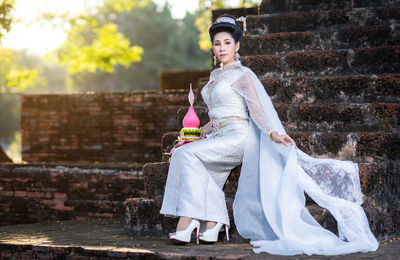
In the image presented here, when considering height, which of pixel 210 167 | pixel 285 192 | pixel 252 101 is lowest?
pixel 285 192

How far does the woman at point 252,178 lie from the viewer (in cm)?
461

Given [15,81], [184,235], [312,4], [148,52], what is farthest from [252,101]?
[148,52]

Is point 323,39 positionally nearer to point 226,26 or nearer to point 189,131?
point 226,26

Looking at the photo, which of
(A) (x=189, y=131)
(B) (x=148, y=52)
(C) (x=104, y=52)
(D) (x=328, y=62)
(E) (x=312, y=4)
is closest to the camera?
(A) (x=189, y=131)

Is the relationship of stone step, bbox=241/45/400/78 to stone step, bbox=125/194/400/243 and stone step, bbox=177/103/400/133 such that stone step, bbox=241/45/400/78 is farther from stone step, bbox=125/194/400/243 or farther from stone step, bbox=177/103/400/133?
stone step, bbox=125/194/400/243

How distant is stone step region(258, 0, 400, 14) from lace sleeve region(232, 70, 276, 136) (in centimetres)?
305

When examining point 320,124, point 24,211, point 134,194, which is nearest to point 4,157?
point 24,211

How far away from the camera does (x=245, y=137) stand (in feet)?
16.3

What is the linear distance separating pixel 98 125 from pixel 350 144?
21.0 feet

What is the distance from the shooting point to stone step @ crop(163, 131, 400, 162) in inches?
212

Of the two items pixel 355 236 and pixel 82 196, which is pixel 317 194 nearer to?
pixel 355 236

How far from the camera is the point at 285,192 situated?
4.66 meters

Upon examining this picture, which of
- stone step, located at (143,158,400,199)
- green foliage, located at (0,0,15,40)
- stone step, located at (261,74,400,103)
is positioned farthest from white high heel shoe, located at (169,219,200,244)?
green foliage, located at (0,0,15,40)

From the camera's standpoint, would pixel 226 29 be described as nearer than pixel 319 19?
Yes
